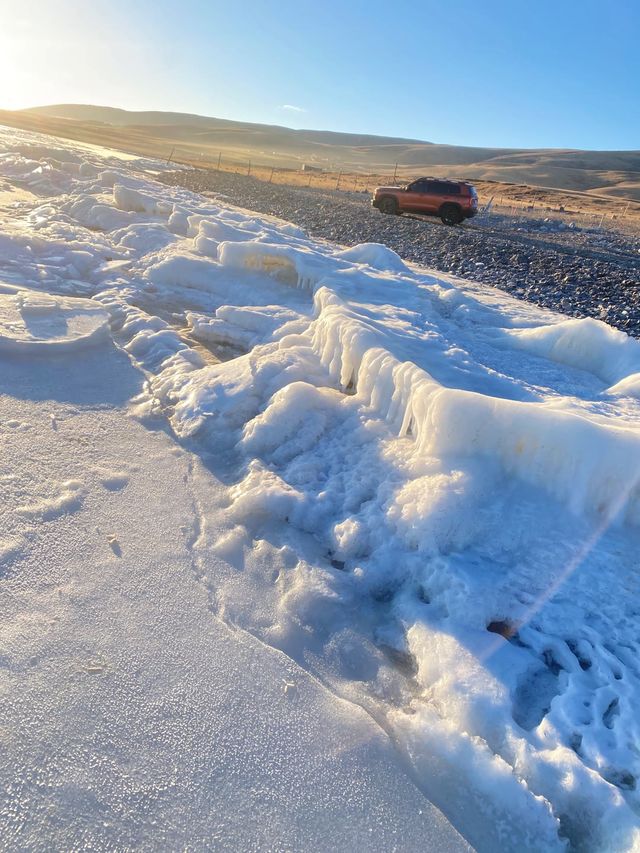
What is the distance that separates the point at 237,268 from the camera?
785 cm

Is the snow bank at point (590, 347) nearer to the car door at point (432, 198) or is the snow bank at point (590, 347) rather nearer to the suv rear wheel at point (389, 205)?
the car door at point (432, 198)

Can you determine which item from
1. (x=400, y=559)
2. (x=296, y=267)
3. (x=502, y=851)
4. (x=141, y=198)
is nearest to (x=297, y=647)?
(x=400, y=559)

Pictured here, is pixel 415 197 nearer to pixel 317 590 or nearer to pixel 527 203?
pixel 527 203

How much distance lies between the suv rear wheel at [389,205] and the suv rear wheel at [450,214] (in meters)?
1.58

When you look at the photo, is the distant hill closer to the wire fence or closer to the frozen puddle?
the wire fence

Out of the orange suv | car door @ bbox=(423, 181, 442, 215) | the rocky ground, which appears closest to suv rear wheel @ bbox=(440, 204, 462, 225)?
the orange suv

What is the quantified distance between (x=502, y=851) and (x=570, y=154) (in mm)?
93230

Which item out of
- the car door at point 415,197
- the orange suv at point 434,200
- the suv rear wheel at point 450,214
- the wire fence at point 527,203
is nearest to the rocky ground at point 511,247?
the suv rear wheel at point 450,214

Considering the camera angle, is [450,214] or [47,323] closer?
[47,323]

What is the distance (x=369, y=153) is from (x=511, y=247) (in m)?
86.3

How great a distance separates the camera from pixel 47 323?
5461 mm

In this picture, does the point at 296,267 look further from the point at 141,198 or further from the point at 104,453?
the point at 141,198

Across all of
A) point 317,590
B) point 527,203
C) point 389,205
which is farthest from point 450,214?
point 317,590

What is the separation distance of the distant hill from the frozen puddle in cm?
4066
